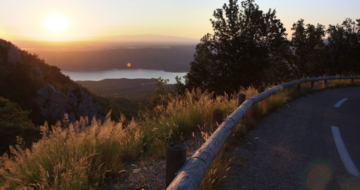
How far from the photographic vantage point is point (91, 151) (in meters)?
3.39

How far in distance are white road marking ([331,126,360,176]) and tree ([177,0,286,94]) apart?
18420 millimetres

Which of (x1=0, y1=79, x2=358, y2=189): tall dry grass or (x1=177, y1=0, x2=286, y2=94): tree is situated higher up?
(x1=177, y1=0, x2=286, y2=94): tree

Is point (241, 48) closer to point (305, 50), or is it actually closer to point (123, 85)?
point (305, 50)

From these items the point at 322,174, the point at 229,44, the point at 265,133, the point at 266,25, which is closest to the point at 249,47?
the point at 229,44

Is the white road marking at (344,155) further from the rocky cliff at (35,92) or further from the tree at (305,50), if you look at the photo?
the rocky cliff at (35,92)

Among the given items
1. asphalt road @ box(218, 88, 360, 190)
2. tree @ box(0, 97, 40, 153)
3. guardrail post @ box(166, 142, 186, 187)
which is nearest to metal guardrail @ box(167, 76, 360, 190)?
guardrail post @ box(166, 142, 186, 187)

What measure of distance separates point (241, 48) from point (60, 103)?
2845 centimetres

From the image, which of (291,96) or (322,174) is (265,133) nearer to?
(322,174)

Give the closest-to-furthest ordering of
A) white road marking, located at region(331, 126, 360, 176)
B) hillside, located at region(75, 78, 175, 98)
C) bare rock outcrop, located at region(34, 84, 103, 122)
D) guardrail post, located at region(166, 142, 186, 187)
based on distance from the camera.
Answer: guardrail post, located at region(166, 142, 186, 187) → white road marking, located at region(331, 126, 360, 176) → bare rock outcrop, located at region(34, 84, 103, 122) → hillside, located at region(75, 78, 175, 98)

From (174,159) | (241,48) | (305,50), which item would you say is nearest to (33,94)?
(241,48)

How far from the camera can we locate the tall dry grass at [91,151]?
8.69ft

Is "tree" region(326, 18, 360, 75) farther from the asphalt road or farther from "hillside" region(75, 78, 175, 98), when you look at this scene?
"hillside" region(75, 78, 175, 98)

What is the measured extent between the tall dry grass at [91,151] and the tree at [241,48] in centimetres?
1728

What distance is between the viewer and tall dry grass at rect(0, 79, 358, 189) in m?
2.65
